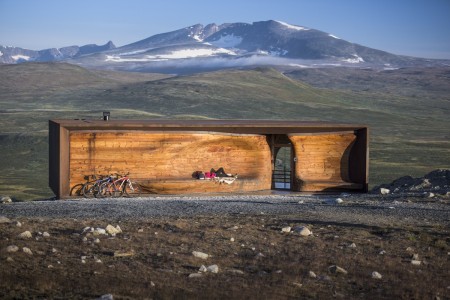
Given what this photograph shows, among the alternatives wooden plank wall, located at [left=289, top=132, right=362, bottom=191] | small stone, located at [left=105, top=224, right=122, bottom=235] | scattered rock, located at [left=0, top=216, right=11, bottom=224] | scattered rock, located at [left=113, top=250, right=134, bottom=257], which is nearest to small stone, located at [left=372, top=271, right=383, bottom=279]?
scattered rock, located at [left=113, top=250, right=134, bottom=257]

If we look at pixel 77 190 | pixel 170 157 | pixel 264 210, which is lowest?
pixel 77 190

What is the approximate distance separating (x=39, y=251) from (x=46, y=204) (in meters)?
7.87

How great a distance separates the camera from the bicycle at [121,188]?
84.7ft

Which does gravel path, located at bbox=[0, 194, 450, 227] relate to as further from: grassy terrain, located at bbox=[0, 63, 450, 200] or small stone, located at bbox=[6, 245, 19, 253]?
grassy terrain, located at bbox=[0, 63, 450, 200]

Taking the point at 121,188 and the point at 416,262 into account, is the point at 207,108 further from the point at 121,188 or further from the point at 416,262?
the point at 416,262

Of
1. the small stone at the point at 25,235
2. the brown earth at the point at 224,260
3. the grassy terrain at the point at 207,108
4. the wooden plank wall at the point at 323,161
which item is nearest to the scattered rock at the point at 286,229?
the brown earth at the point at 224,260

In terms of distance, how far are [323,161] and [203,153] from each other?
458 cm

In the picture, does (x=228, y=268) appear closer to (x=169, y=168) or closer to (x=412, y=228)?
(x=412, y=228)

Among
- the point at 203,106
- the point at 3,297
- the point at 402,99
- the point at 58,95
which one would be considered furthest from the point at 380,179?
the point at 402,99

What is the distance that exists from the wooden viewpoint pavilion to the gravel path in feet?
12.3

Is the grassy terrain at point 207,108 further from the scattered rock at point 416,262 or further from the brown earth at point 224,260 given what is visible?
the scattered rock at point 416,262

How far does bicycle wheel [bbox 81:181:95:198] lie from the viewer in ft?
84.5

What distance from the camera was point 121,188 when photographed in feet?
85.8

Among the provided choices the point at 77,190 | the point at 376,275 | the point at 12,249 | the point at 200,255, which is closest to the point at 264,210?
the point at 200,255
